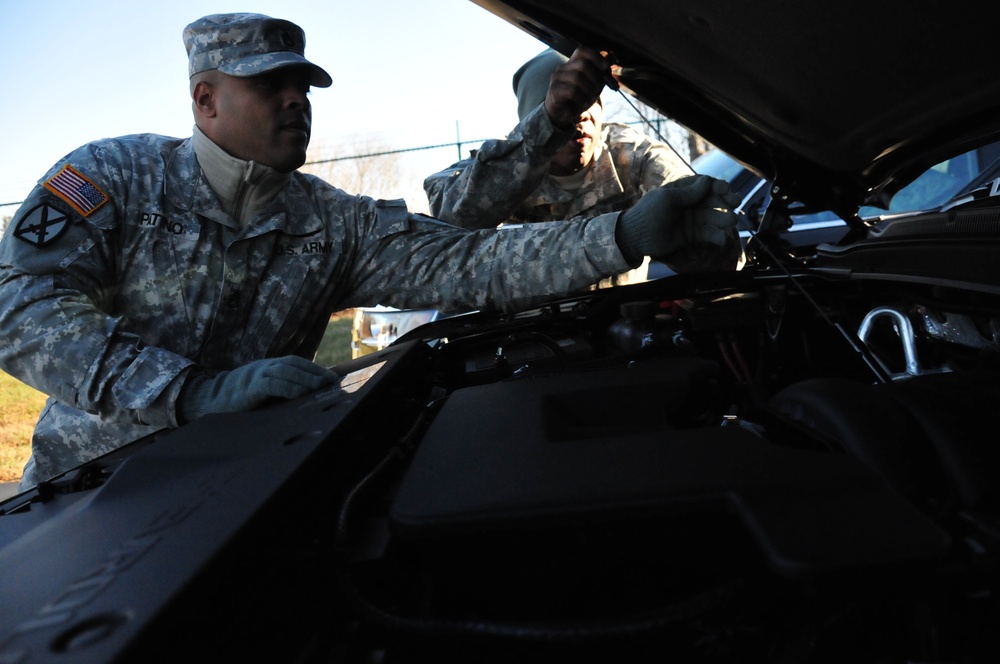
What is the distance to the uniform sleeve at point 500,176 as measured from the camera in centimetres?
225

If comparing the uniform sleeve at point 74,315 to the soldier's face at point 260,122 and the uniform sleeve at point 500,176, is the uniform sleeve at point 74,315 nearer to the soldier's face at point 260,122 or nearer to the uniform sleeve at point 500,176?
the soldier's face at point 260,122

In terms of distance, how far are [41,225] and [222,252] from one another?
386 mm

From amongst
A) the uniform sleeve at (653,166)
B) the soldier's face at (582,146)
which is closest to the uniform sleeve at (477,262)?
the soldier's face at (582,146)

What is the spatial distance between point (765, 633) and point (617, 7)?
3.79ft

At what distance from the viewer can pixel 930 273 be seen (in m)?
1.27

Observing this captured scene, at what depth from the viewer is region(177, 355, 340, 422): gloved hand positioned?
47.4 inches

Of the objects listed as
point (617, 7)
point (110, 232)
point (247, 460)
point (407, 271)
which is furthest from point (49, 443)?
point (617, 7)

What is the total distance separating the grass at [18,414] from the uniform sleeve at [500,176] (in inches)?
49.9

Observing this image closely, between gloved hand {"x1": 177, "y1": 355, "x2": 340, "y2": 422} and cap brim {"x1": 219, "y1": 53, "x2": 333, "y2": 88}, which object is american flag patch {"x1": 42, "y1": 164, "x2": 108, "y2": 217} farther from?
gloved hand {"x1": 177, "y1": 355, "x2": 340, "y2": 422}

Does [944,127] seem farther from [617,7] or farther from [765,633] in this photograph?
[765,633]

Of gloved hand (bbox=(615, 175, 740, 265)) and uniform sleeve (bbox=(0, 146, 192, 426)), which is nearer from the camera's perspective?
uniform sleeve (bbox=(0, 146, 192, 426))

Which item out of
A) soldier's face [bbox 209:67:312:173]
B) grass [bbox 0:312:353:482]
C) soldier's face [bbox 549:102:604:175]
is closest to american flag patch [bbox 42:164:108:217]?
soldier's face [bbox 209:67:312:173]

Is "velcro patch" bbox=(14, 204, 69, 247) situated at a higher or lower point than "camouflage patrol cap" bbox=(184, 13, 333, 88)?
lower

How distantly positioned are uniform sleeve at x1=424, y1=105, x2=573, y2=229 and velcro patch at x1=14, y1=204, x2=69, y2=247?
1290 millimetres
